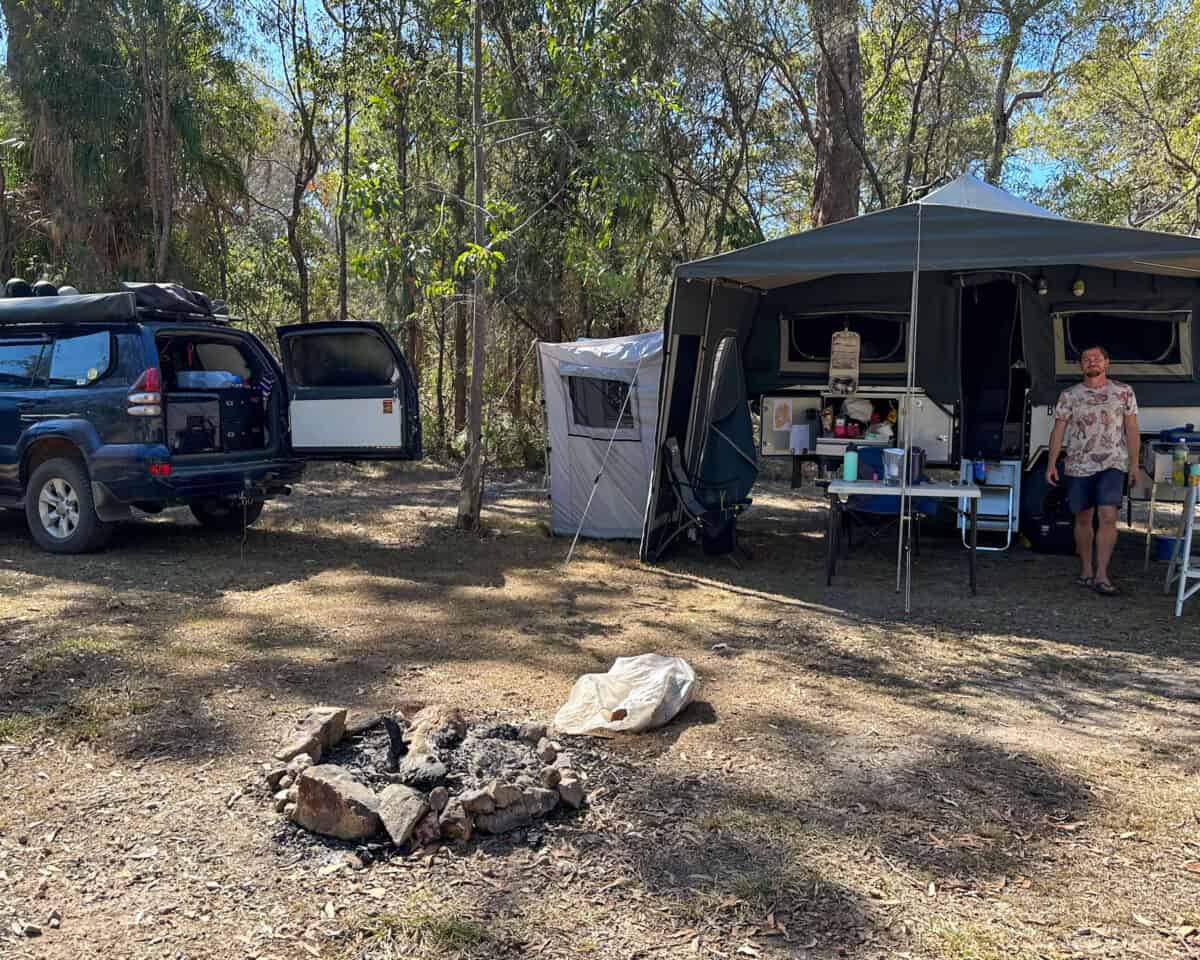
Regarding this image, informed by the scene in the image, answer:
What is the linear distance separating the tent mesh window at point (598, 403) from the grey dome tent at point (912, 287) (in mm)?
584

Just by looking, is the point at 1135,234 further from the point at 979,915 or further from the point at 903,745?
the point at 979,915

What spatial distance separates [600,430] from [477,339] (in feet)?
4.15

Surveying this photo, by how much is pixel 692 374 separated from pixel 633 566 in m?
1.65

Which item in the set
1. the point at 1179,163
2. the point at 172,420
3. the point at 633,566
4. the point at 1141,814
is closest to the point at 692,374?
the point at 633,566

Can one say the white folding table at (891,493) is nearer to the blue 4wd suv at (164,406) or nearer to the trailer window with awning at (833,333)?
the trailer window with awning at (833,333)

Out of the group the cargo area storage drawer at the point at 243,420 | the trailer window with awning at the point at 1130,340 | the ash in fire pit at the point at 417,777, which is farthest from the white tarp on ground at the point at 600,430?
the ash in fire pit at the point at 417,777

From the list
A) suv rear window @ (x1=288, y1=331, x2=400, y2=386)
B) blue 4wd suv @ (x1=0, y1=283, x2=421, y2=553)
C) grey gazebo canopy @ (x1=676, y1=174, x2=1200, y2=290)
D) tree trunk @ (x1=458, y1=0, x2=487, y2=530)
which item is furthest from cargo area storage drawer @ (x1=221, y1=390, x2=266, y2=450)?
grey gazebo canopy @ (x1=676, y1=174, x2=1200, y2=290)

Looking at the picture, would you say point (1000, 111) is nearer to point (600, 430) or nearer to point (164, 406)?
point (600, 430)

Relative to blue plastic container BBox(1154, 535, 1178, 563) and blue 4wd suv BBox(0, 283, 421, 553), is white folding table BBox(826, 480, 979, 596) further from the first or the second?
blue 4wd suv BBox(0, 283, 421, 553)

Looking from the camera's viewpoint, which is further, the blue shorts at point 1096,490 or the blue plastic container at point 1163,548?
the blue plastic container at point 1163,548

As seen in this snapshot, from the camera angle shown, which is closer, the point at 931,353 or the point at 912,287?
the point at 912,287

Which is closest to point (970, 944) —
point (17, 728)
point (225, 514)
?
point (17, 728)

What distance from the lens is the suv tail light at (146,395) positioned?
276 inches

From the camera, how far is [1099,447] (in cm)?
694
